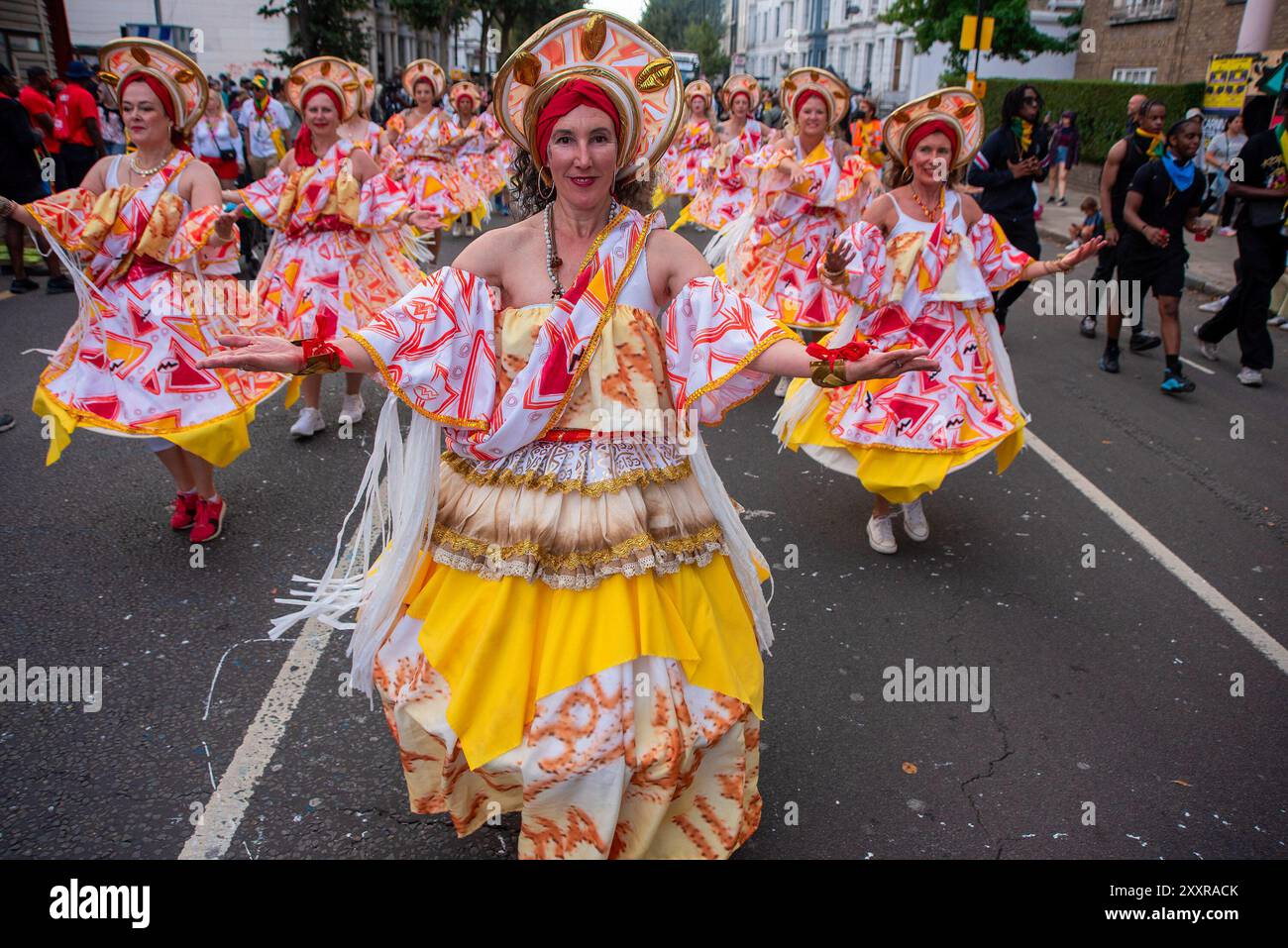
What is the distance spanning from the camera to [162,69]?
4.58m

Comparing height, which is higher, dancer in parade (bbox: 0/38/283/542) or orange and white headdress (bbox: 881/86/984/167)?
orange and white headdress (bbox: 881/86/984/167)

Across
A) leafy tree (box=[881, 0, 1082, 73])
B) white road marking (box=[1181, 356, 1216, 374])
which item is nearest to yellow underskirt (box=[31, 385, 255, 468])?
white road marking (box=[1181, 356, 1216, 374])

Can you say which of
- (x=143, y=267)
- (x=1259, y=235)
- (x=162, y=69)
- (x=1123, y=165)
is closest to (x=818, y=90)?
(x=1123, y=165)

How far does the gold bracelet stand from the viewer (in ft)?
8.11

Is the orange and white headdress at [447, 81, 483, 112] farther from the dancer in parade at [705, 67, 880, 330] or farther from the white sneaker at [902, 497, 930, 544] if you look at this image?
the white sneaker at [902, 497, 930, 544]

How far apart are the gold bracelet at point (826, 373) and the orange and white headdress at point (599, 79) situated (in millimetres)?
794

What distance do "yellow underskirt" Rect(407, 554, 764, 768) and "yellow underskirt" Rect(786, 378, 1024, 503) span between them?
2.38 metres

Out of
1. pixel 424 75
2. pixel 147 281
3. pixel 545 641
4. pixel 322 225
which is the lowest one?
pixel 545 641

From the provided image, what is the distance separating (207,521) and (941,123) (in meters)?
4.04

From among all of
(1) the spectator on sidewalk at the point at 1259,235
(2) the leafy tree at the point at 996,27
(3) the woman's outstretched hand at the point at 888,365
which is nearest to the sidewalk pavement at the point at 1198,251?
(1) the spectator on sidewalk at the point at 1259,235

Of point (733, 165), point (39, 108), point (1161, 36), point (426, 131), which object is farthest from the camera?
→ point (1161, 36)

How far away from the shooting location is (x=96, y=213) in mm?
4594

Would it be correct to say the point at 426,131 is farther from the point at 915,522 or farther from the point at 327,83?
the point at 915,522
